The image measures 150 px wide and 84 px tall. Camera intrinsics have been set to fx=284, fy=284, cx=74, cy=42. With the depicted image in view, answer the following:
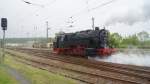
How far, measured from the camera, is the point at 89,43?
32.6 m

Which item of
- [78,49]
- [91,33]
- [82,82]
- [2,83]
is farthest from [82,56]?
[2,83]

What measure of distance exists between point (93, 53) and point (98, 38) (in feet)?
5.88

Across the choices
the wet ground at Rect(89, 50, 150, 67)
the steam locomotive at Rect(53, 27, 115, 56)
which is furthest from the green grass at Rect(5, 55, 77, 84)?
the steam locomotive at Rect(53, 27, 115, 56)

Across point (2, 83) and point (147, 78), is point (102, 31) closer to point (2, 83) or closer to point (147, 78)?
point (147, 78)

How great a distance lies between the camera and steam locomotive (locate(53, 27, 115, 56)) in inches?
1241

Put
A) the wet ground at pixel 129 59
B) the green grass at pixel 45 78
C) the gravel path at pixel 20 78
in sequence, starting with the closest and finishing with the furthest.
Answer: the gravel path at pixel 20 78
the green grass at pixel 45 78
the wet ground at pixel 129 59

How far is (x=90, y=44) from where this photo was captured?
32531 mm

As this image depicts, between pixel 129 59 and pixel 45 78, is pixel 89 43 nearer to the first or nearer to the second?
pixel 129 59

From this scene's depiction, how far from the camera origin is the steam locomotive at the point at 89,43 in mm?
31531

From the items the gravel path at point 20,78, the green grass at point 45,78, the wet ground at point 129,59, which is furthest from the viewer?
the wet ground at point 129,59

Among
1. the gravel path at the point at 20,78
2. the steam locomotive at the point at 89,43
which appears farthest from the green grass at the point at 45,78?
the steam locomotive at the point at 89,43

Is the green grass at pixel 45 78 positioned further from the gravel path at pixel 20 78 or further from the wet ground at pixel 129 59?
the wet ground at pixel 129 59

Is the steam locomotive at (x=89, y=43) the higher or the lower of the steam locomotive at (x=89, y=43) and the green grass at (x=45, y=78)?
the higher

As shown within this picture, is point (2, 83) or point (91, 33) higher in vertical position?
point (91, 33)
